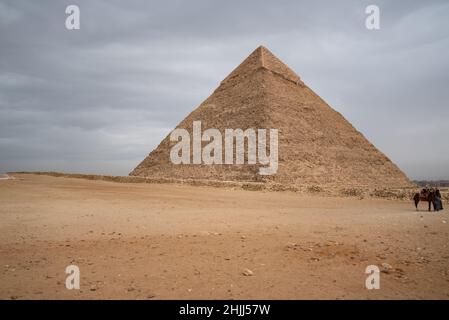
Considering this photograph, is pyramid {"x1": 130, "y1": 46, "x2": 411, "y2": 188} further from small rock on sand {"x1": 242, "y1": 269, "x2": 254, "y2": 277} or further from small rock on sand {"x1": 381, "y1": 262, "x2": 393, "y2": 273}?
small rock on sand {"x1": 242, "y1": 269, "x2": 254, "y2": 277}

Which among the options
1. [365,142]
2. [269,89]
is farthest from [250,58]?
[365,142]

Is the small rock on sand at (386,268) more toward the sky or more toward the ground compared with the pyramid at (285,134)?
more toward the ground

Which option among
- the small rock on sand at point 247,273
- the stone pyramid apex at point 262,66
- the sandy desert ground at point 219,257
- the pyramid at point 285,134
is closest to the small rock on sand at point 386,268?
the sandy desert ground at point 219,257

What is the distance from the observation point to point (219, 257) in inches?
206

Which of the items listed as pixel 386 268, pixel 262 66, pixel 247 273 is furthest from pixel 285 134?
pixel 247 273

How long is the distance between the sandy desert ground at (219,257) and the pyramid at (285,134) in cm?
1760

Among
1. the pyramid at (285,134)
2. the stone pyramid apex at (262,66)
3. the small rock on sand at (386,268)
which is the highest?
the stone pyramid apex at (262,66)

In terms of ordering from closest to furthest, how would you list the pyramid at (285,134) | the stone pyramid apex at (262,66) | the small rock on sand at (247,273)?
the small rock on sand at (247,273) → the pyramid at (285,134) → the stone pyramid apex at (262,66)

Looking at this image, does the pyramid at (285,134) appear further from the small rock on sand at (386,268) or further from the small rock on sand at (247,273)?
the small rock on sand at (247,273)

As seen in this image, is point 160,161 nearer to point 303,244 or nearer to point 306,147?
point 306,147

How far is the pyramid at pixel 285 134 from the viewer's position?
93.9 feet

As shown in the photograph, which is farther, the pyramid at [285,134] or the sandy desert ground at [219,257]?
the pyramid at [285,134]
